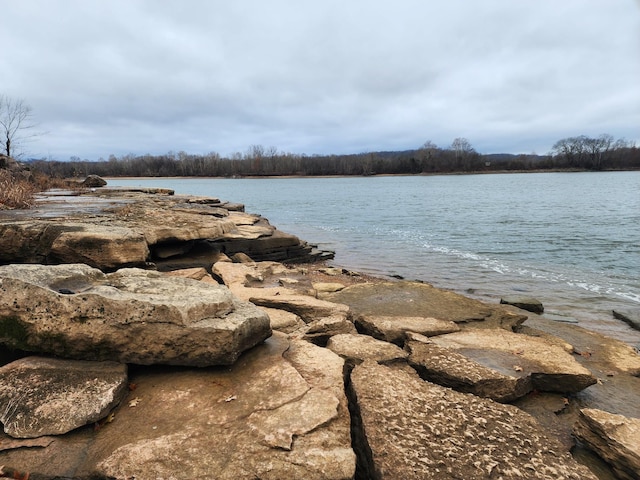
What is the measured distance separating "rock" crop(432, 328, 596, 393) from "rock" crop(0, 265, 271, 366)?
2.26m

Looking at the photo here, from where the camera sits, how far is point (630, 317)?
7129 millimetres

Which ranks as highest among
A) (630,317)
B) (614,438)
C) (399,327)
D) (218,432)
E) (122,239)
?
(122,239)

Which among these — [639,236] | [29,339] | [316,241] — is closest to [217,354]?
[29,339]

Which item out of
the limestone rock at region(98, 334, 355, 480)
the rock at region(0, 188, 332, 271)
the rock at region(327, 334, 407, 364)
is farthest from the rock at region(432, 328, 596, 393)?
the rock at region(0, 188, 332, 271)

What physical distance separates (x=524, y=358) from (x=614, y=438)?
1255 millimetres

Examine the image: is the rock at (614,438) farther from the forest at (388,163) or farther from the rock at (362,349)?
the forest at (388,163)

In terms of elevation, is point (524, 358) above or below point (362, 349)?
below

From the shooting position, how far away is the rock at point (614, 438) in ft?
7.73

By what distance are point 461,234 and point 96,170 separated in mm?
103304

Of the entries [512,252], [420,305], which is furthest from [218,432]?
[512,252]

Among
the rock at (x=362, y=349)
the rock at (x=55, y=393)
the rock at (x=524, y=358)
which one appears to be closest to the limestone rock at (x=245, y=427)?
the rock at (x=55, y=393)

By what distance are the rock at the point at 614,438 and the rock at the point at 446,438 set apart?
385 millimetres

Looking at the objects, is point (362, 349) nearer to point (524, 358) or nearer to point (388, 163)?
point (524, 358)

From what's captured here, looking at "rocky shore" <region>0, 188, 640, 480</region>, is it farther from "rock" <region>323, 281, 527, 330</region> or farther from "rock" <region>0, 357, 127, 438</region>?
"rock" <region>323, 281, 527, 330</region>
